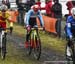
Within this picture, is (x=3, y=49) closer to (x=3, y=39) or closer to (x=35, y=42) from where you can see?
(x=3, y=39)

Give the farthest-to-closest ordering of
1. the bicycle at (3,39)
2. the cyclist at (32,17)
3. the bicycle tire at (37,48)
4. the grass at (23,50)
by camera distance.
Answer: the cyclist at (32,17) → the bicycle at (3,39) → the grass at (23,50) → the bicycle tire at (37,48)

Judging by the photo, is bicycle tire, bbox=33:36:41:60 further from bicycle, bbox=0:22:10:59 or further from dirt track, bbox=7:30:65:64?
bicycle, bbox=0:22:10:59

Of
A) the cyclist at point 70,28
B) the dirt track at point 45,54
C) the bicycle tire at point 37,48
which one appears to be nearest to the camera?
the cyclist at point 70,28

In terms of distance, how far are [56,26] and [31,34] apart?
715cm

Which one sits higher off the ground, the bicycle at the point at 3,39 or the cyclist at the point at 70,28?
the cyclist at the point at 70,28

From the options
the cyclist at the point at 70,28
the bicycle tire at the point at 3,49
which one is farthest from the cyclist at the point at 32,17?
the cyclist at the point at 70,28

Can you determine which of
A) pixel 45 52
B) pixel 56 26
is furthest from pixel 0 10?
pixel 56 26

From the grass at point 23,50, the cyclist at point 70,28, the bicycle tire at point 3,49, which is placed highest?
the cyclist at point 70,28

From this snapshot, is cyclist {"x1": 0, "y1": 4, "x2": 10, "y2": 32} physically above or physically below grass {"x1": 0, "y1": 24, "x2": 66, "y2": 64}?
above

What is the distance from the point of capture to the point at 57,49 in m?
17.6

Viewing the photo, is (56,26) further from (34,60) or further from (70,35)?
(70,35)

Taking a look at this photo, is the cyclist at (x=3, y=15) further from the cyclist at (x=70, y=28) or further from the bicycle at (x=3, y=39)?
the cyclist at (x=70, y=28)

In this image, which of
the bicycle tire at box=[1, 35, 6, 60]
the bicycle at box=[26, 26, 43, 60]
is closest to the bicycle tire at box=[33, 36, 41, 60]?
the bicycle at box=[26, 26, 43, 60]

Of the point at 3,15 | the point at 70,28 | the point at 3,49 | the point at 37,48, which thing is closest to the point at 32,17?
the point at 3,15
